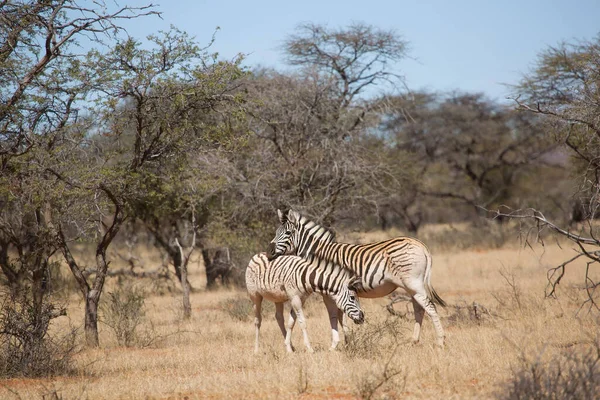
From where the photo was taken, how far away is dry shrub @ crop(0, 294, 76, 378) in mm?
8812

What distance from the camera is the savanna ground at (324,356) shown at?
737 cm

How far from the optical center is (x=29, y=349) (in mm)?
8953

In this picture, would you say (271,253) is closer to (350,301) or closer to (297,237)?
(297,237)

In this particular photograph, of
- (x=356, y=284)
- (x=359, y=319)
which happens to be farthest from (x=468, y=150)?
(x=359, y=319)

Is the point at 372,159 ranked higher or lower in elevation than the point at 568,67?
lower

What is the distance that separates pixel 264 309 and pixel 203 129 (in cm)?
468

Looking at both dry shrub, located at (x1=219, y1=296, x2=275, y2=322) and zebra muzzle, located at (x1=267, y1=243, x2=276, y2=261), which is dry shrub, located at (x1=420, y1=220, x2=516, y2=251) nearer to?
dry shrub, located at (x1=219, y1=296, x2=275, y2=322)

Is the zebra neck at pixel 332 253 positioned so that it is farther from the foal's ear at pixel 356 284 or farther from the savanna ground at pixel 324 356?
the savanna ground at pixel 324 356

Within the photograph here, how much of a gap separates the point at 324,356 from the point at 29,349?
366 centimetres

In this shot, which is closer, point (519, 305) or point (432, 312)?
point (432, 312)

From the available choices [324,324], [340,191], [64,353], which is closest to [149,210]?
[340,191]

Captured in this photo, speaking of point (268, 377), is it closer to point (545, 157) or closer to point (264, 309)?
point (264, 309)

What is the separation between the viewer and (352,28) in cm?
1992

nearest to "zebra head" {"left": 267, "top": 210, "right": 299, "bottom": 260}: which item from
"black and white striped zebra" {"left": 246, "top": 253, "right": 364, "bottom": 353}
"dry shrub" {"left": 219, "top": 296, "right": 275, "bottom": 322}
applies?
"black and white striped zebra" {"left": 246, "top": 253, "right": 364, "bottom": 353}
